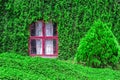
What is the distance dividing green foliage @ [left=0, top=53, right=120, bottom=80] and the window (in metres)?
2.90

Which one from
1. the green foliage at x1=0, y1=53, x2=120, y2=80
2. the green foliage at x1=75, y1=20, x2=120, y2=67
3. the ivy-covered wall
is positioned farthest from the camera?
the ivy-covered wall

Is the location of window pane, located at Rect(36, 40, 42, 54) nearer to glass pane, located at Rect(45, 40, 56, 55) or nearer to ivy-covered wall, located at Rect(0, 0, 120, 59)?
glass pane, located at Rect(45, 40, 56, 55)

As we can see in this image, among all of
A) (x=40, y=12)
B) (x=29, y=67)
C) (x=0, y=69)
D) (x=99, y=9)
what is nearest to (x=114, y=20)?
(x=99, y=9)

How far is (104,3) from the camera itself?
14930 millimetres

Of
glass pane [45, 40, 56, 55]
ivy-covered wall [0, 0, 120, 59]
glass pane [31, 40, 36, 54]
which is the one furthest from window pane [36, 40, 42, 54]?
ivy-covered wall [0, 0, 120, 59]

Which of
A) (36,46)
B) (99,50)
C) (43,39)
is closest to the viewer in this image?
(99,50)

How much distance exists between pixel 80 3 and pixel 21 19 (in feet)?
7.59

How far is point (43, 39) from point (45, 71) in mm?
4514

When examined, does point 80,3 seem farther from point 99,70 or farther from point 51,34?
point 99,70

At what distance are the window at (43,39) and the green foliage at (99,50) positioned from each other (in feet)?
6.55

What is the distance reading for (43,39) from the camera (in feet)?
50.1

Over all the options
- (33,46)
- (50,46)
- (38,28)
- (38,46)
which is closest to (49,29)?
(38,28)

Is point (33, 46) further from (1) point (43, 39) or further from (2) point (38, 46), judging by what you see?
(1) point (43, 39)

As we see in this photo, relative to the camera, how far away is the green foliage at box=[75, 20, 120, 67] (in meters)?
13.4
